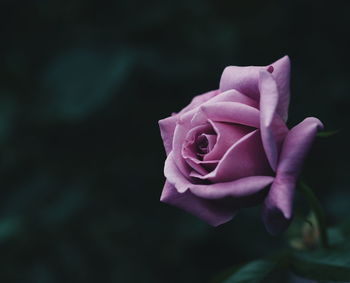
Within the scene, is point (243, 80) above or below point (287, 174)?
above

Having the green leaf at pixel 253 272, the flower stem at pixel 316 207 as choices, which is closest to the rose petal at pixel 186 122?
the flower stem at pixel 316 207

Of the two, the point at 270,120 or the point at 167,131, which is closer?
the point at 270,120

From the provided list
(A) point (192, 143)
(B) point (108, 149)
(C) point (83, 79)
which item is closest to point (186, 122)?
(A) point (192, 143)

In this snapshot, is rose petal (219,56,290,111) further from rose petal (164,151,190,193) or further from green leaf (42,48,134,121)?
green leaf (42,48,134,121)

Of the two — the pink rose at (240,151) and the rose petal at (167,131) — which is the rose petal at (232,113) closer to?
the pink rose at (240,151)

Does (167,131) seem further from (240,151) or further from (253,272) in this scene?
(253,272)

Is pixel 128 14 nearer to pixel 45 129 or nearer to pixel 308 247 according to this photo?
Result: pixel 45 129
